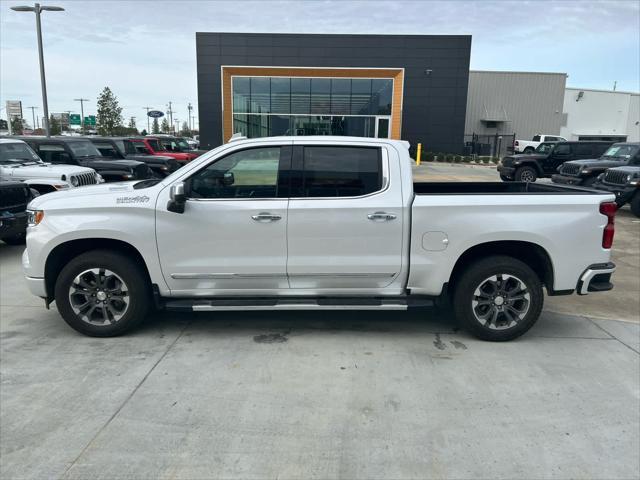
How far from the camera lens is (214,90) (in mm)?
33500

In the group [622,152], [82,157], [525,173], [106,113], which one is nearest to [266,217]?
[82,157]

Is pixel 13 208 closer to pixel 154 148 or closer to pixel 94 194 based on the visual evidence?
pixel 94 194

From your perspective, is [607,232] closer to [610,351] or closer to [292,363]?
[610,351]

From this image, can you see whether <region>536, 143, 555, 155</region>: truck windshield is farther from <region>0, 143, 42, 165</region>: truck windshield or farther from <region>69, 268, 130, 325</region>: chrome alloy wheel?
<region>69, 268, 130, 325</region>: chrome alloy wheel

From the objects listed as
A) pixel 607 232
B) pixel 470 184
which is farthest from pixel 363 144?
pixel 607 232

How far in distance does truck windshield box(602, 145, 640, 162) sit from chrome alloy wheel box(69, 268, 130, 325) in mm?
15103

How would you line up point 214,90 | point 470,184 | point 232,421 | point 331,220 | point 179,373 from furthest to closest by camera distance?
point 214,90 < point 470,184 < point 331,220 < point 179,373 < point 232,421

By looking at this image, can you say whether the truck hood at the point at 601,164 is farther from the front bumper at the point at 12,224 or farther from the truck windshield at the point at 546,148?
the front bumper at the point at 12,224

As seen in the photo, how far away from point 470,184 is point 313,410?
11.7ft

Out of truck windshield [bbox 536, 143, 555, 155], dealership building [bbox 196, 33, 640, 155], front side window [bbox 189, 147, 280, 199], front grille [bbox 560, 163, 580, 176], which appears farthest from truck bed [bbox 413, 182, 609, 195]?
dealership building [bbox 196, 33, 640, 155]

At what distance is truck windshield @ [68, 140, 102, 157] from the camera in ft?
44.7

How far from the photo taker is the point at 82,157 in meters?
13.8

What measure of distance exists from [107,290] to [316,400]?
230 centimetres

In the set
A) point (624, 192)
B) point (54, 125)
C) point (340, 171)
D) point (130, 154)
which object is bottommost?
point (624, 192)
